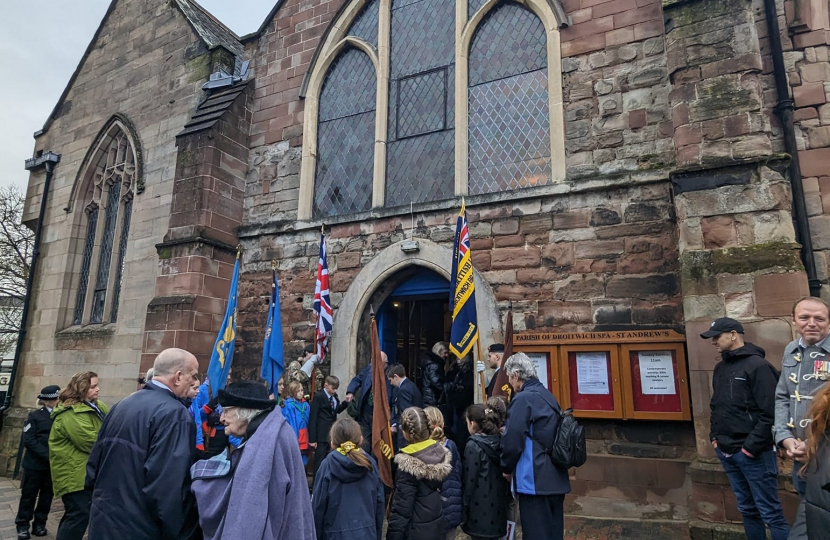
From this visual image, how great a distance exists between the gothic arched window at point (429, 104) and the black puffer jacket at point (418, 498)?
14.3ft

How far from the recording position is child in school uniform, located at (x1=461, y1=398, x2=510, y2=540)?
12.2 ft

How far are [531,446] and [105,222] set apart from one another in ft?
34.8

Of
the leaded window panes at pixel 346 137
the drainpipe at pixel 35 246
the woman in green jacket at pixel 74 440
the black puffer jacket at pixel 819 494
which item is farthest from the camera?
the drainpipe at pixel 35 246

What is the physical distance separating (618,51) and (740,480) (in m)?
5.03

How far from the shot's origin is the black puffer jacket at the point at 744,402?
12.4 ft

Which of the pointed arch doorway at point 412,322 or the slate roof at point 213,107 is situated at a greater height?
the slate roof at point 213,107

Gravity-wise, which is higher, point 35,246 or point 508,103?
point 508,103

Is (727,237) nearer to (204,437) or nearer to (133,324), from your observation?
(204,437)

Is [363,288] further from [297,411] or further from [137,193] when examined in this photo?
[137,193]

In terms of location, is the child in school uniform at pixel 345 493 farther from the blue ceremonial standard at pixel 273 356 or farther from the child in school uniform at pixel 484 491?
the blue ceremonial standard at pixel 273 356

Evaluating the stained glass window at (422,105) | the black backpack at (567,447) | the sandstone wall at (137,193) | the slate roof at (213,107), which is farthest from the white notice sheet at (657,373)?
the sandstone wall at (137,193)

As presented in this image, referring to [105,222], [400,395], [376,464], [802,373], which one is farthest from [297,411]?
[105,222]

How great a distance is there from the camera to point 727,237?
5.03 meters

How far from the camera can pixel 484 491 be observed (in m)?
3.75
